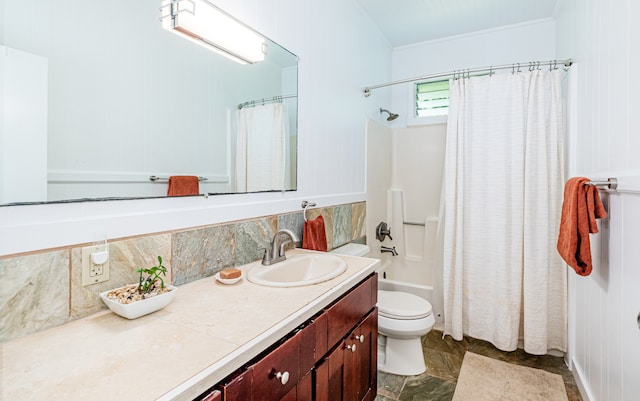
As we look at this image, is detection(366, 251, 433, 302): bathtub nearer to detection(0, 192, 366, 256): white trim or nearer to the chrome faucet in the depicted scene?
the chrome faucet

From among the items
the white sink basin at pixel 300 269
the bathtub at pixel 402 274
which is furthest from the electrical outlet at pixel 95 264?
the bathtub at pixel 402 274

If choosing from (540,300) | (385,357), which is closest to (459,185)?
(540,300)

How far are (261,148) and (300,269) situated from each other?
63cm

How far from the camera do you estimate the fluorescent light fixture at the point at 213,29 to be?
116 centimetres

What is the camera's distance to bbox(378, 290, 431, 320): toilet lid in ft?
6.68

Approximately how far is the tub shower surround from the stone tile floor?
3.98 ft

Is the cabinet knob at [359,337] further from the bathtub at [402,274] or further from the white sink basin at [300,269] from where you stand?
the bathtub at [402,274]

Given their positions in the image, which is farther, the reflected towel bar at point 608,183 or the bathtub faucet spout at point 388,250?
the bathtub faucet spout at point 388,250

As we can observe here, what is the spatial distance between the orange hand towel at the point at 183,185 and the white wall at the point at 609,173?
1622mm

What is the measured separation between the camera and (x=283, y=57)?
1.74 m

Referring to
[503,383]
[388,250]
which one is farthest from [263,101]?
[503,383]

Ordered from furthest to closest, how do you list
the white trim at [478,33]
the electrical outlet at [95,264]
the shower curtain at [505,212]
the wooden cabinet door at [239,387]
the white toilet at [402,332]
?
the white trim at [478,33] → the shower curtain at [505,212] → the white toilet at [402,332] → the electrical outlet at [95,264] → the wooden cabinet door at [239,387]

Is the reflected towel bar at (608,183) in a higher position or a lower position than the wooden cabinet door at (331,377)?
higher

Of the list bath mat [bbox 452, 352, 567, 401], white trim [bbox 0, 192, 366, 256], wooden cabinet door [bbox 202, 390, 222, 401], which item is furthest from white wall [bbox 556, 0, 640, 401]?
white trim [bbox 0, 192, 366, 256]
